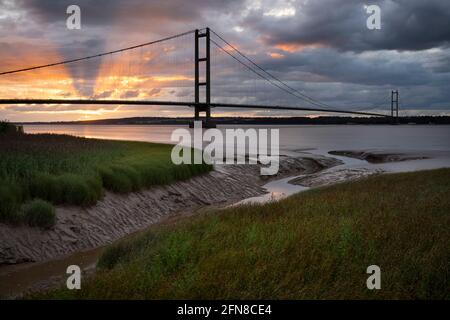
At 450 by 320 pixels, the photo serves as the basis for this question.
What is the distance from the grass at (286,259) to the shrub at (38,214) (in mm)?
2961

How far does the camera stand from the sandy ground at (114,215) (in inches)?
426

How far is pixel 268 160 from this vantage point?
36.5 m

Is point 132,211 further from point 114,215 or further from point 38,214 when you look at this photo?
point 38,214

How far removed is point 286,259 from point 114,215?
8.53m

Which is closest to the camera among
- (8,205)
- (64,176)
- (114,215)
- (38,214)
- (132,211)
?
(8,205)

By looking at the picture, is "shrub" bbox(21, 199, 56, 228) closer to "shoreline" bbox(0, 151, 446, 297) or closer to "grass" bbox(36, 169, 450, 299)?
"shoreline" bbox(0, 151, 446, 297)

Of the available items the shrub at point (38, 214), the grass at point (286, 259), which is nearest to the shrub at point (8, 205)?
the shrub at point (38, 214)

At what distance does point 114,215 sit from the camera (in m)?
14.3

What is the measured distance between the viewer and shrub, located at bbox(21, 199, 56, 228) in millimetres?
11453

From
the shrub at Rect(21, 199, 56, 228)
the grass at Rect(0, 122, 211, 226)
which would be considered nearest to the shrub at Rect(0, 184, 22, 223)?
the grass at Rect(0, 122, 211, 226)

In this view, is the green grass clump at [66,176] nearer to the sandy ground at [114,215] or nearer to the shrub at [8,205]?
the shrub at [8,205]

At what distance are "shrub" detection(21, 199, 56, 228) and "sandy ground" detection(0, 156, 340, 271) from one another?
0.19 meters

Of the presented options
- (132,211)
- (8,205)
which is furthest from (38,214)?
(132,211)

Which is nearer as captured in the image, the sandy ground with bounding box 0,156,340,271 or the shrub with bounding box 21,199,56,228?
the sandy ground with bounding box 0,156,340,271
